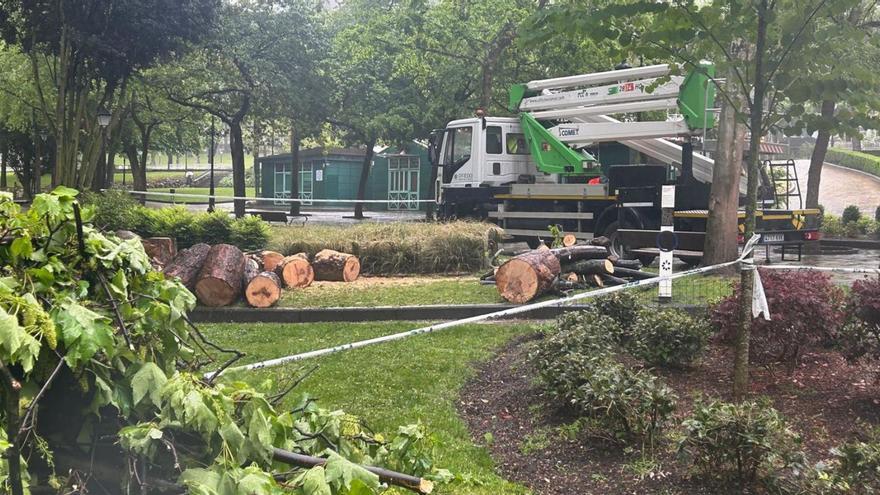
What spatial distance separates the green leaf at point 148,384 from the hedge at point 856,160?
5392cm

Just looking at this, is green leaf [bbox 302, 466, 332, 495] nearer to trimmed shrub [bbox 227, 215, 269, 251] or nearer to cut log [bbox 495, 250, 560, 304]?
cut log [bbox 495, 250, 560, 304]

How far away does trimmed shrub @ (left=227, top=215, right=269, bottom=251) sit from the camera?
13445 millimetres

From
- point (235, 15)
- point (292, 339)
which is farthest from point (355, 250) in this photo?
point (235, 15)

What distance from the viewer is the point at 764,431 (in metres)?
3.92

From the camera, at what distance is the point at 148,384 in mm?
1928

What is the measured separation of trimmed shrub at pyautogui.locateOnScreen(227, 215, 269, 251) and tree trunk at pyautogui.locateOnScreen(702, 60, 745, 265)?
778cm

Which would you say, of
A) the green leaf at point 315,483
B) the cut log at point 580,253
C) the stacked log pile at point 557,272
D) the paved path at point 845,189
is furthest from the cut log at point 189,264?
the paved path at point 845,189

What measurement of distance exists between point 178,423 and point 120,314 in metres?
0.36

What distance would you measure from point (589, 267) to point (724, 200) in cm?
346

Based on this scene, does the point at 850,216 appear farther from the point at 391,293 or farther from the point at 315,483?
the point at 315,483

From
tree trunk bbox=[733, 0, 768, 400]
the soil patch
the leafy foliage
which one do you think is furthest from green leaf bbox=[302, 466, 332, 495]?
tree trunk bbox=[733, 0, 768, 400]

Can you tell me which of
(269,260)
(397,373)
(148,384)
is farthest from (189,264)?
(148,384)

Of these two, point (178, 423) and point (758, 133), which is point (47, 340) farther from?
point (758, 133)

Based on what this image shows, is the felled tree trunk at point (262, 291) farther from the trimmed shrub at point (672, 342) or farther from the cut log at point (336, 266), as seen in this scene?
the trimmed shrub at point (672, 342)
